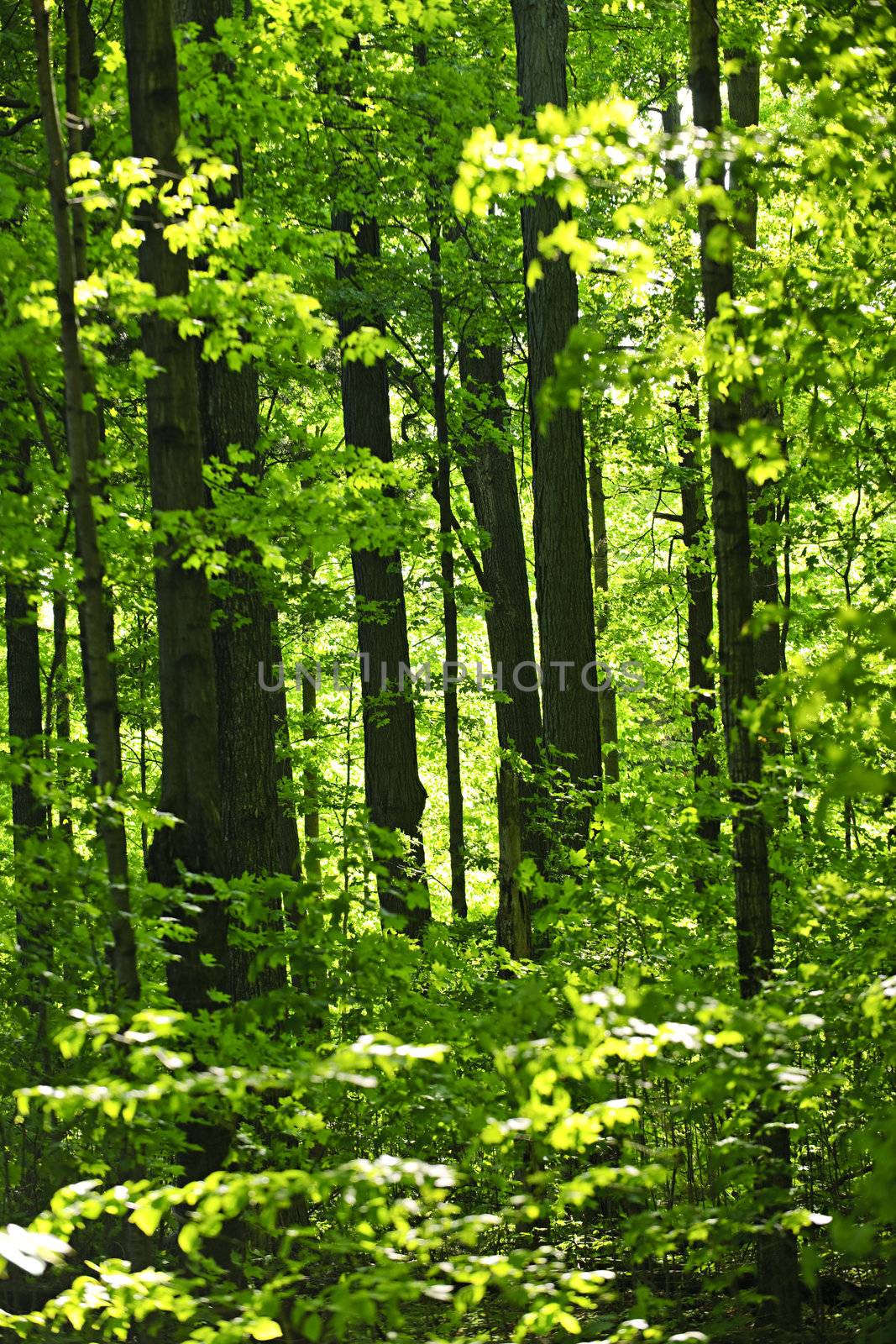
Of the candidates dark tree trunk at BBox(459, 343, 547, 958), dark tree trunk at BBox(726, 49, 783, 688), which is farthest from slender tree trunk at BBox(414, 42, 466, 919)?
dark tree trunk at BBox(726, 49, 783, 688)

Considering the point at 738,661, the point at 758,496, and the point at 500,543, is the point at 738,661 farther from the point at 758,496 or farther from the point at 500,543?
the point at 500,543

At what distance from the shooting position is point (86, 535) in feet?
13.8

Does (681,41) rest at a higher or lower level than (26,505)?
higher

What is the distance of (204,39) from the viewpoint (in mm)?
7270

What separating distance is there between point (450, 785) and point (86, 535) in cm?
765

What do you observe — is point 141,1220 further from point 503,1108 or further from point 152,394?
point 152,394

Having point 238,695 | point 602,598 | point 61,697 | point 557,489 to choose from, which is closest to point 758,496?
point 557,489

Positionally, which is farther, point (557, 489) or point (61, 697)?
point (61, 697)

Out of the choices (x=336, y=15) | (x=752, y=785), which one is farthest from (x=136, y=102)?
(x=752, y=785)

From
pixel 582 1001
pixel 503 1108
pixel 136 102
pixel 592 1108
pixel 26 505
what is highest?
pixel 136 102

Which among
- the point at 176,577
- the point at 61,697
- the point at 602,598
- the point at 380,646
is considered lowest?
the point at 61,697

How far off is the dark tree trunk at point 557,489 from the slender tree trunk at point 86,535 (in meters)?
5.64

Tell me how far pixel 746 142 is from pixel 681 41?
10.7 metres

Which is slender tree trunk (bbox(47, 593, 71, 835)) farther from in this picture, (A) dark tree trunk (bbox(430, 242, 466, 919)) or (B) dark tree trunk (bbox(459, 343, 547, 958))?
(B) dark tree trunk (bbox(459, 343, 547, 958))
